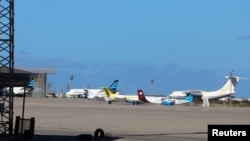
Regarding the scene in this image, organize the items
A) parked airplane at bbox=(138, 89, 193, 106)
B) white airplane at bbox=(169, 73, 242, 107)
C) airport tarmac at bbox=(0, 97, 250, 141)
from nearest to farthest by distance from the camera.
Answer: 1. airport tarmac at bbox=(0, 97, 250, 141)
2. parked airplane at bbox=(138, 89, 193, 106)
3. white airplane at bbox=(169, 73, 242, 107)

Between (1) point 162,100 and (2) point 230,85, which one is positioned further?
(2) point 230,85

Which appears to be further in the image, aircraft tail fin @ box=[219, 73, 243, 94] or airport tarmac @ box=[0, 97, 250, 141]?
aircraft tail fin @ box=[219, 73, 243, 94]

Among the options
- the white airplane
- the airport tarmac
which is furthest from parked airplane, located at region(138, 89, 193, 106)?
the airport tarmac

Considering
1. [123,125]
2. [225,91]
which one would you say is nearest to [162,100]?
[225,91]

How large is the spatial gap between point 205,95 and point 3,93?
162 meters

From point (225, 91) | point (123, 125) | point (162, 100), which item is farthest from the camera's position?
point (225, 91)

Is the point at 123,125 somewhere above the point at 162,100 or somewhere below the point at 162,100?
below

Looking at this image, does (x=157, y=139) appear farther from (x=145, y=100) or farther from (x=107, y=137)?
(x=145, y=100)

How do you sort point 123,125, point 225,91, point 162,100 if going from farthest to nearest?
1. point 225,91
2. point 162,100
3. point 123,125

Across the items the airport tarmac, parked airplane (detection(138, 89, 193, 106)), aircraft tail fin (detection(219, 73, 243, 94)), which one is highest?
aircraft tail fin (detection(219, 73, 243, 94))

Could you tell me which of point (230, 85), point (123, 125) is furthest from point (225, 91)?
point (123, 125)

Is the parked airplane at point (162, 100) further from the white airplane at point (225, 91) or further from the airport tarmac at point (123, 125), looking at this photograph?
the airport tarmac at point (123, 125)

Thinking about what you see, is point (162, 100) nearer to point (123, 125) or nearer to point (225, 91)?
point (225, 91)

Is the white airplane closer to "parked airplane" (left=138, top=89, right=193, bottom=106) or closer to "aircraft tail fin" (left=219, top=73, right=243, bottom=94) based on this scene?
"aircraft tail fin" (left=219, top=73, right=243, bottom=94)
